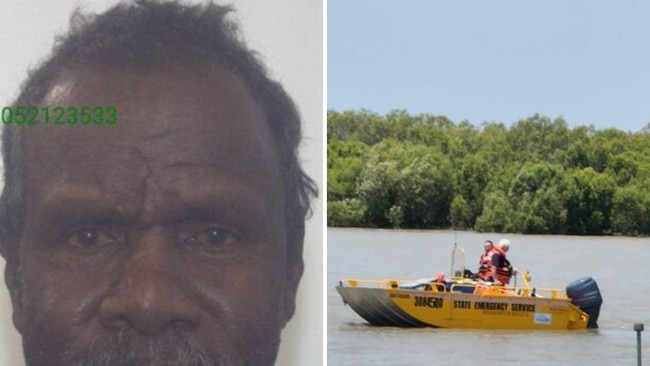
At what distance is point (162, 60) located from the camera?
6883 millimetres

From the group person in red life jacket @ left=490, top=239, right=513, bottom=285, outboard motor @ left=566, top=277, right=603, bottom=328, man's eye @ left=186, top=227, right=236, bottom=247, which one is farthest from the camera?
outboard motor @ left=566, top=277, right=603, bottom=328

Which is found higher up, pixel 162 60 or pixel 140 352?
pixel 162 60

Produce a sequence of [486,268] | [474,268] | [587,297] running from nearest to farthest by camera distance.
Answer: [486,268], [587,297], [474,268]

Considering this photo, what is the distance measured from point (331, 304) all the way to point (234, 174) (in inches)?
413

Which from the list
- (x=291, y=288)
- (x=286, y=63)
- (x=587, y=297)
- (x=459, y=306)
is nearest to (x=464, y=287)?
(x=459, y=306)

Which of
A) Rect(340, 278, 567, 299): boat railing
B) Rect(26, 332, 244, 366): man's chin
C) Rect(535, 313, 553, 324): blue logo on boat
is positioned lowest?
Rect(535, 313, 553, 324): blue logo on boat

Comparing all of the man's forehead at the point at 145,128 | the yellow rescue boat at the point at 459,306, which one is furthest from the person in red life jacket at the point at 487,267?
the man's forehead at the point at 145,128

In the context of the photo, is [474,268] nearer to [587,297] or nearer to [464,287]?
[587,297]

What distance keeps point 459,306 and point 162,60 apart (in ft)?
29.9

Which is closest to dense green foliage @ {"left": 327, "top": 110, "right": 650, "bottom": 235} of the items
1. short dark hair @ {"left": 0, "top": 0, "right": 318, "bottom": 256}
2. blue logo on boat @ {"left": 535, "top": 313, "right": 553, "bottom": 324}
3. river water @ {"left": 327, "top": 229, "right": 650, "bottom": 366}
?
river water @ {"left": 327, "top": 229, "right": 650, "bottom": 366}

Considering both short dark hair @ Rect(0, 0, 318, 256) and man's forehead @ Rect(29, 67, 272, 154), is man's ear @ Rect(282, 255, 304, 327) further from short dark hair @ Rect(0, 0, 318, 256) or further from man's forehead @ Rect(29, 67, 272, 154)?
man's forehead @ Rect(29, 67, 272, 154)

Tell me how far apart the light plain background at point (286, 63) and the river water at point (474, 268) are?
6607mm

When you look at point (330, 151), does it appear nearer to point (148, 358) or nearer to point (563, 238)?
point (563, 238)

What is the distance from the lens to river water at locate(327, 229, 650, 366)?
14.8m
